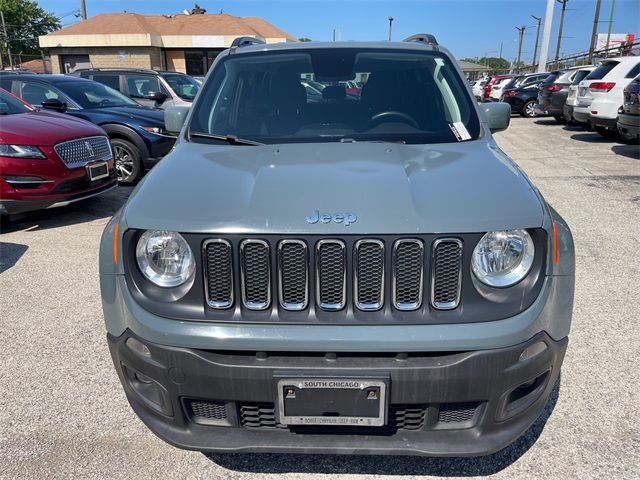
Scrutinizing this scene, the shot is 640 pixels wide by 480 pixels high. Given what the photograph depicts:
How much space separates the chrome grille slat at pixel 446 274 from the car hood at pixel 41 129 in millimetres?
5348

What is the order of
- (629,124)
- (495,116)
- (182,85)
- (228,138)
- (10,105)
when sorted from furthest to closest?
(182,85) → (629,124) → (10,105) → (495,116) → (228,138)

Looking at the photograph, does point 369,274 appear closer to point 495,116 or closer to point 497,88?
point 495,116

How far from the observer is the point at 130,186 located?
8.25 m

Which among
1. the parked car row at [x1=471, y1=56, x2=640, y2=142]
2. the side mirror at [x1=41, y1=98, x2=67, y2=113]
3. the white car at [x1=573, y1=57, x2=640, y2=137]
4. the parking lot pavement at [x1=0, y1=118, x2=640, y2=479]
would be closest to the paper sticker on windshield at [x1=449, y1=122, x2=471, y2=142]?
the parking lot pavement at [x1=0, y1=118, x2=640, y2=479]

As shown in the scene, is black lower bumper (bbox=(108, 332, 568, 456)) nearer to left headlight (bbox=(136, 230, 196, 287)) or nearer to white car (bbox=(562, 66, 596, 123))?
left headlight (bbox=(136, 230, 196, 287))

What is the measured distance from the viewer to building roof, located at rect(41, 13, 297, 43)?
1540 inches

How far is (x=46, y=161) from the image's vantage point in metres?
5.80

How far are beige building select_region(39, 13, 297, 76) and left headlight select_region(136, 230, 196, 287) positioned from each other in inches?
1521

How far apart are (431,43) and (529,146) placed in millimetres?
Result: 9796

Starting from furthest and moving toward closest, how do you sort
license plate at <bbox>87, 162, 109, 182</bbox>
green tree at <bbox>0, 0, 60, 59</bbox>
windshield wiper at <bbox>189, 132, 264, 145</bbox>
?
green tree at <bbox>0, 0, 60, 59</bbox>
license plate at <bbox>87, 162, 109, 182</bbox>
windshield wiper at <bbox>189, 132, 264, 145</bbox>

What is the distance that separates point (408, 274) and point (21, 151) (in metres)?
5.32

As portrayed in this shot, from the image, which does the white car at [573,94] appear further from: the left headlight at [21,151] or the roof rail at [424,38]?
the left headlight at [21,151]

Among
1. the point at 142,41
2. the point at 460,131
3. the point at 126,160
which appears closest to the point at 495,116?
the point at 460,131

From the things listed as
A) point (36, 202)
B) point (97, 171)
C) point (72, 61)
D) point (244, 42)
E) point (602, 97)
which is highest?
point (244, 42)
